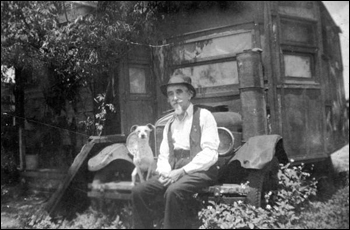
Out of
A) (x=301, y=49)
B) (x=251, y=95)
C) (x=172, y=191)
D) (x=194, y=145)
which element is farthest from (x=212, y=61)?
(x=172, y=191)

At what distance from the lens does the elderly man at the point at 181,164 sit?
3.44m

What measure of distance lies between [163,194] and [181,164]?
15.7 inches

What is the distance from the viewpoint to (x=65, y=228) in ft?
14.2

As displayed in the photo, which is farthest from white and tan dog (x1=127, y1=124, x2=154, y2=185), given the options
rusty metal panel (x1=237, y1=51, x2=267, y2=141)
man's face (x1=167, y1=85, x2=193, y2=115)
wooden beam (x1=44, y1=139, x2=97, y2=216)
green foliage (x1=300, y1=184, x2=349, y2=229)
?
green foliage (x1=300, y1=184, x2=349, y2=229)

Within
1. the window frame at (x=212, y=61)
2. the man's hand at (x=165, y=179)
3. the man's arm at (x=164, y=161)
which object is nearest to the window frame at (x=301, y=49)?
the window frame at (x=212, y=61)

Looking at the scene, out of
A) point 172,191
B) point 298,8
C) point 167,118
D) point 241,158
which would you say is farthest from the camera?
point 298,8

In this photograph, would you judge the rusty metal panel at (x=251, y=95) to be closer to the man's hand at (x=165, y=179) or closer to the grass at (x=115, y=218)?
the grass at (x=115, y=218)

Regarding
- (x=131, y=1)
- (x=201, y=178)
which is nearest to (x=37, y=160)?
(x=131, y=1)

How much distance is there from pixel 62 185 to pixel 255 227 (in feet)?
8.82

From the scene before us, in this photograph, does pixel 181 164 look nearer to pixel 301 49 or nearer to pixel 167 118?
pixel 167 118

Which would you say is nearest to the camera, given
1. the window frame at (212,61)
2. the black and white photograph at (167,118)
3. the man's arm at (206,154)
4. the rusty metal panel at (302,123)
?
the man's arm at (206,154)

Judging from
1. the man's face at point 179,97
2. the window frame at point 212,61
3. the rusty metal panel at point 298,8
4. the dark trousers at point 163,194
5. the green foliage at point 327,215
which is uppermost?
the rusty metal panel at point 298,8

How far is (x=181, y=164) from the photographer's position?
3.71 metres

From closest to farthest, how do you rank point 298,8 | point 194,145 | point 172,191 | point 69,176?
1. point 172,191
2. point 194,145
3. point 69,176
4. point 298,8
